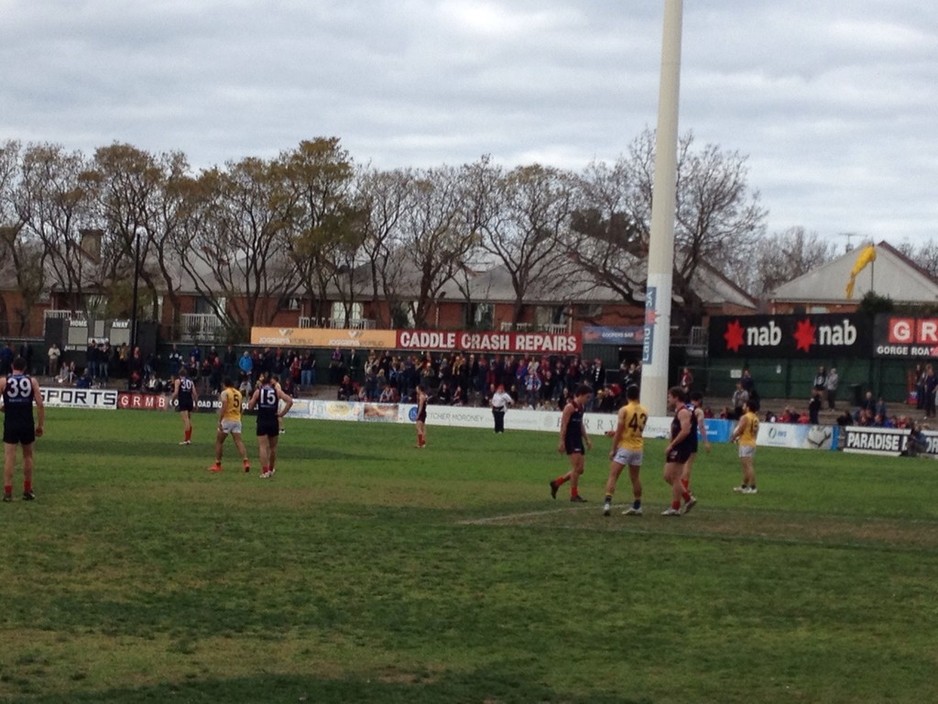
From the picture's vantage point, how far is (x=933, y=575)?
620 inches

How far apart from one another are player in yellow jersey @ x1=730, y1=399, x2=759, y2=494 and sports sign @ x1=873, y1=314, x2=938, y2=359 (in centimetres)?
3275

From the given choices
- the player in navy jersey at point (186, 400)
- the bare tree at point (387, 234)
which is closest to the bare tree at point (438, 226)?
the bare tree at point (387, 234)

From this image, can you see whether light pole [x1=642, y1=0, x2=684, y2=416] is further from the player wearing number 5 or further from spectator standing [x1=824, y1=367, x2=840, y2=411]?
the player wearing number 5

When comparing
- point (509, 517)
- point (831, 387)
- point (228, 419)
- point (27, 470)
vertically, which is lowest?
point (509, 517)

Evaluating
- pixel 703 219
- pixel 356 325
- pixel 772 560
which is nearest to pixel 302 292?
pixel 356 325

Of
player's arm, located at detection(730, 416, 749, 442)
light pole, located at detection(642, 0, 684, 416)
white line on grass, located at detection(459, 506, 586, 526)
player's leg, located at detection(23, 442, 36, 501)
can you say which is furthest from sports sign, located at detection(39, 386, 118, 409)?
white line on grass, located at detection(459, 506, 586, 526)

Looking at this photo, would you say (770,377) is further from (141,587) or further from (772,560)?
(141,587)

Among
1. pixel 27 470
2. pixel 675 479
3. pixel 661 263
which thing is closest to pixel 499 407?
pixel 661 263

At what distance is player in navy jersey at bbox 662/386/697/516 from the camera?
837 inches

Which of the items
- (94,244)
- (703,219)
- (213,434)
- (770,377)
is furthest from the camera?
(94,244)

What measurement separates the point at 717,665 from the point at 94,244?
9014cm

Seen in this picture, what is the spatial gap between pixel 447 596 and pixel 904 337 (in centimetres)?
4928

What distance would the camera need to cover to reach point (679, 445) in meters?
21.3

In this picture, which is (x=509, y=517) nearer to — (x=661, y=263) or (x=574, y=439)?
(x=574, y=439)
